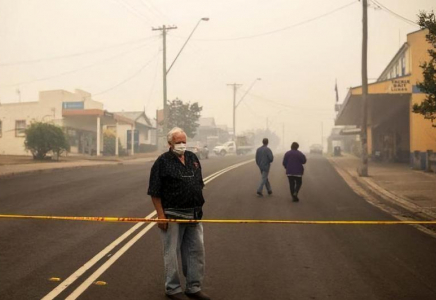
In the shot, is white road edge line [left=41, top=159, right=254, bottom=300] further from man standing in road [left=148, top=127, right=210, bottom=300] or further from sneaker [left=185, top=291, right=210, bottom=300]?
sneaker [left=185, top=291, right=210, bottom=300]

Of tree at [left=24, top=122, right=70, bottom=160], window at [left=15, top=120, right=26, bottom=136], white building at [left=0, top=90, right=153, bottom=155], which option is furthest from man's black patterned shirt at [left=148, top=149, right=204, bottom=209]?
window at [left=15, top=120, right=26, bottom=136]

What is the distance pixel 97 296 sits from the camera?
482cm

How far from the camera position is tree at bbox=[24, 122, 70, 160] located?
2886 cm

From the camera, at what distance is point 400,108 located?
31.4 meters

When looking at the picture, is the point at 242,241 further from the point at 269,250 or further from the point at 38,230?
the point at 38,230

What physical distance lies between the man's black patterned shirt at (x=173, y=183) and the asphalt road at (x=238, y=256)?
1.06 meters

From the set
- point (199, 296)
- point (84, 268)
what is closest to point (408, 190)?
point (199, 296)

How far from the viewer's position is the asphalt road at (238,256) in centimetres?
509

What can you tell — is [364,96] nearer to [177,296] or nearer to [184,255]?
[184,255]

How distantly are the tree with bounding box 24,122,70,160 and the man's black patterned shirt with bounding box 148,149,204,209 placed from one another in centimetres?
2623

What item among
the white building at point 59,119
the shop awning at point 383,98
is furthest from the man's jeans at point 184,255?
the white building at point 59,119

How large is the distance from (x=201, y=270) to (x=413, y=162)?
2123cm

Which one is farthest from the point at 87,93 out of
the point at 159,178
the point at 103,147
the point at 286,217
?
the point at 159,178

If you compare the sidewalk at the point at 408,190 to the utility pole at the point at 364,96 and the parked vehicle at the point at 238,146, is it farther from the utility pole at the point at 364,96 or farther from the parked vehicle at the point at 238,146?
the parked vehicle at the point at 238,146
